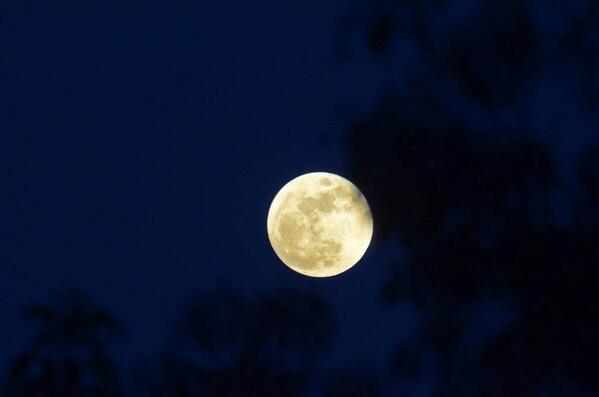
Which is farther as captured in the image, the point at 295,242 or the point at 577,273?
the point at 577,273

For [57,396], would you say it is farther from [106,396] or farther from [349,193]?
[349,193]

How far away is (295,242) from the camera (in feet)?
33.0

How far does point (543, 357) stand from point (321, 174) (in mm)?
5522

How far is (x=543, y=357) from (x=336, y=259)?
4840 millimetres

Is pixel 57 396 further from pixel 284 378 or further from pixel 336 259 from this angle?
pixel 336 259

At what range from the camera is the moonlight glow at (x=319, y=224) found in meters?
10.0

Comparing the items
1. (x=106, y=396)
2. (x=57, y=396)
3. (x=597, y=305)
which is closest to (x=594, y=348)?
(x=597, y=305)

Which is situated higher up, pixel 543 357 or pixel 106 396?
pixel 543 357

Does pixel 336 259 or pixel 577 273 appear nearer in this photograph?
pixel 336 259

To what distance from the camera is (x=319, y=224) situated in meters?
9.99

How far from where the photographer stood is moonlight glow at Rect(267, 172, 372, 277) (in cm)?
1001

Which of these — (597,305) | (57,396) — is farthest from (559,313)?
(57,396)

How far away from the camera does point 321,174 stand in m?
10.4

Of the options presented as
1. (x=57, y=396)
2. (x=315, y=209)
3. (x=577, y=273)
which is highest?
(x=577, y=273)
